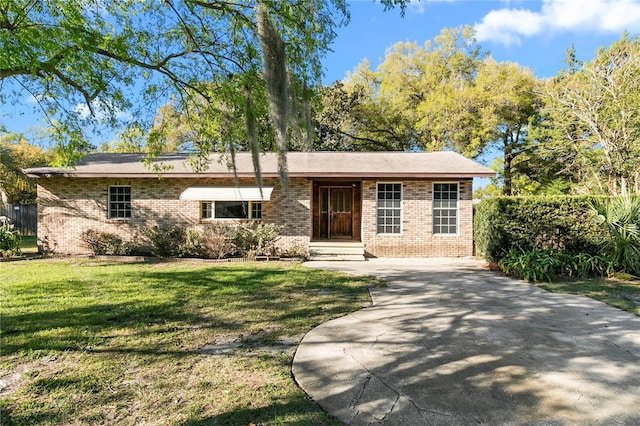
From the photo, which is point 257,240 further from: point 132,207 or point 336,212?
point 132,207

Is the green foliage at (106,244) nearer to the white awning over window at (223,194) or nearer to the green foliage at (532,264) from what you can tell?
the white awning over window at (223,194)

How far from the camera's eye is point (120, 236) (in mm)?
12219

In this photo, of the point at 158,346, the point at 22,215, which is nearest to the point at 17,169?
the point at 22,215

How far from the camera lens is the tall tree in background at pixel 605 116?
15477 mm

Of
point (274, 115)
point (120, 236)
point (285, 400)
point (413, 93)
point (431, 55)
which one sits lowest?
point (285, 400)

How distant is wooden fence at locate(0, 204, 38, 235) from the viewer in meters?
18.3

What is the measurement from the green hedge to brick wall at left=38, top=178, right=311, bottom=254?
5.98 meters

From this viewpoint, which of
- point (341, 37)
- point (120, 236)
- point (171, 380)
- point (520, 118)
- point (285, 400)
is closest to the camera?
point (285, 400)

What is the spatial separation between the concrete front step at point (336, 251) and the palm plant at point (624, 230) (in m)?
6.51

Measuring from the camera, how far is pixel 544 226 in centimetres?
899

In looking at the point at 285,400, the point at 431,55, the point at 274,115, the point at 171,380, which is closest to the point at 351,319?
the point at 285,400

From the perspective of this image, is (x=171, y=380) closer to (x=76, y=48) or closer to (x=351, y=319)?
(x=351, y=319)

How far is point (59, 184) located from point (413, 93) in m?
21.3

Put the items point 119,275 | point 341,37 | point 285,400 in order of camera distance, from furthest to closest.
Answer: point 119,275 → point 341,37 → point 285,400
